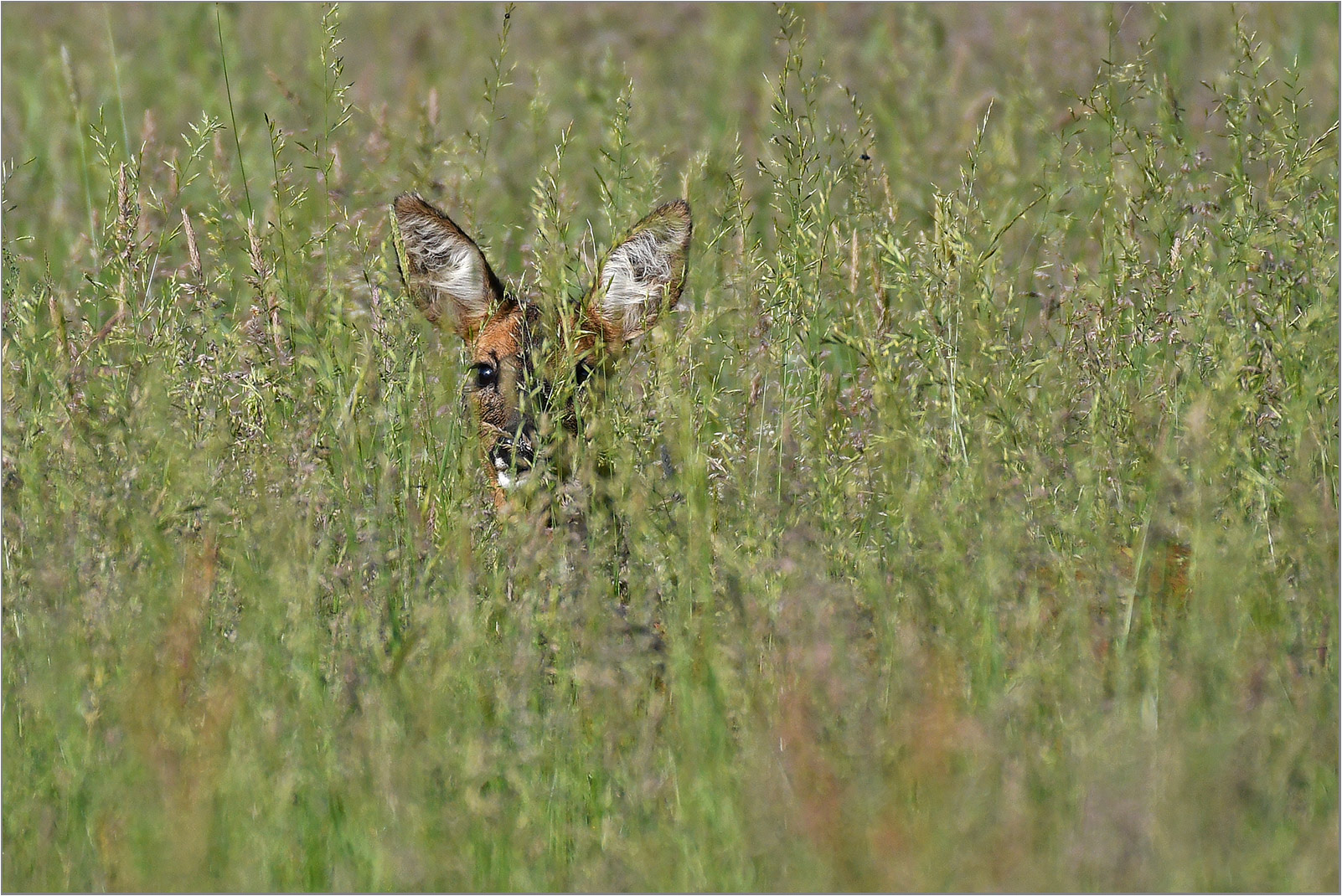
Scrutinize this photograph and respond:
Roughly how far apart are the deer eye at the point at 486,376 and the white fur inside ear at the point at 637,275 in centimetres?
46

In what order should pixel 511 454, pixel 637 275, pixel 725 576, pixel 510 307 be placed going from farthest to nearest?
pixel 510 307
pixel 637 275
pixel 511 454
pixel 725 576

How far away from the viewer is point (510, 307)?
536cm

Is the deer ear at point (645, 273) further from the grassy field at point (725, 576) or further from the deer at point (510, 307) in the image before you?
the grassy field at point (725, 576)

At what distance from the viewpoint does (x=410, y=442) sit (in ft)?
12.6

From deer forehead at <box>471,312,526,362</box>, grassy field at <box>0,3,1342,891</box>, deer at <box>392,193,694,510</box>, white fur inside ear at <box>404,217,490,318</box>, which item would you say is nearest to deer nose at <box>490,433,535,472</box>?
deer at <box>392,193,694,510</box>

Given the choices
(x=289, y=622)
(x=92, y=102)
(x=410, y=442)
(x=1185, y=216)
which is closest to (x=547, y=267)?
(x=410, y=442)

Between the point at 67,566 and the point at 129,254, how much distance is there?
4.21 feet

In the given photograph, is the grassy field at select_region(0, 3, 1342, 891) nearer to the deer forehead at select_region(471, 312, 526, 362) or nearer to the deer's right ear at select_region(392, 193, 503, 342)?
the deer's right ear at select_region(392, 193, 503, 342)

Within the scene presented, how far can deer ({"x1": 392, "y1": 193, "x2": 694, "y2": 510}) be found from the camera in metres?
4.63

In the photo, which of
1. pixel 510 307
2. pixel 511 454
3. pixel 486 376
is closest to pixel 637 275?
pixel 510 307

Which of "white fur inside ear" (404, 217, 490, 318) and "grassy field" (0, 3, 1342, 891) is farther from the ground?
"white fur inside ear" (404, 217, 490, 318)

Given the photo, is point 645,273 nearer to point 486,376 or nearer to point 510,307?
point 510,307

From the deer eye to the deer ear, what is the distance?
16.7 inches

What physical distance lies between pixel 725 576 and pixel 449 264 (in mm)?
2111
